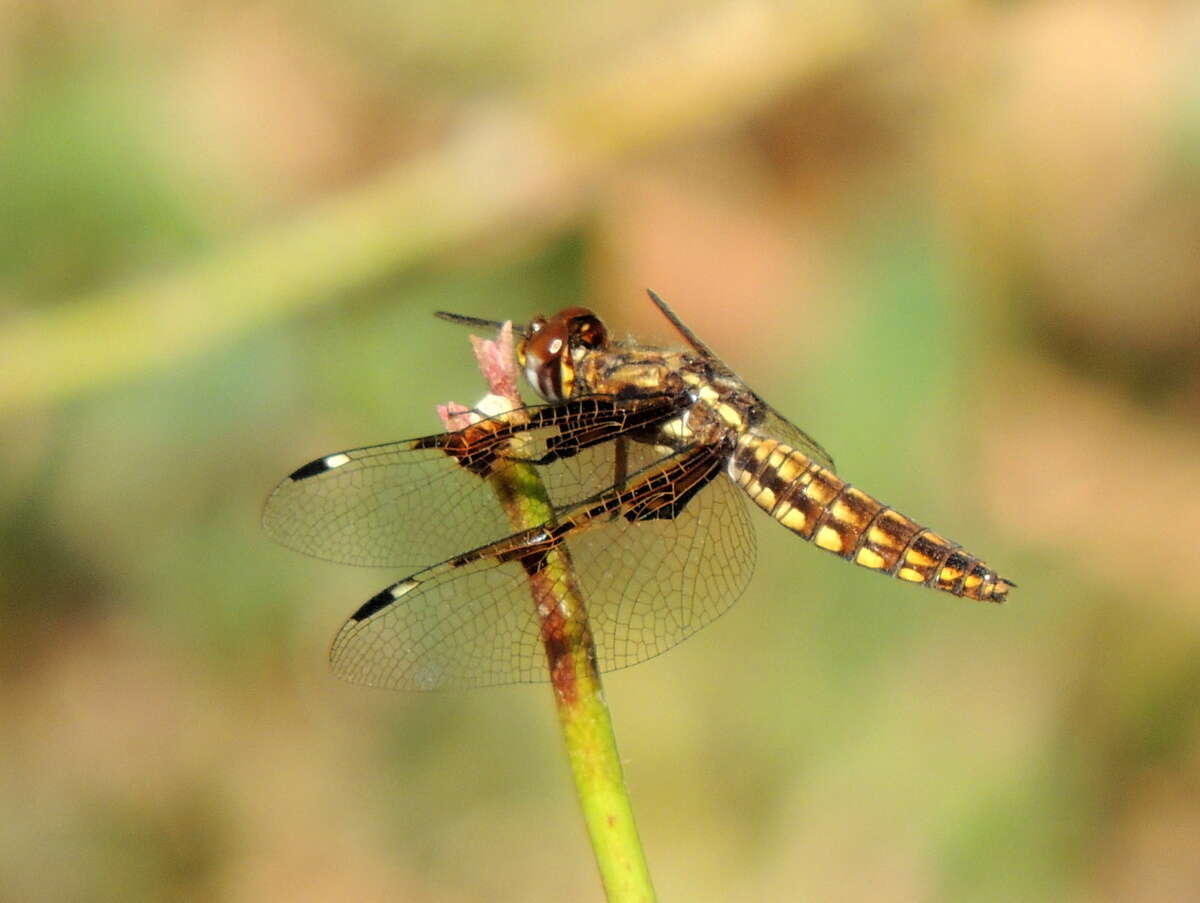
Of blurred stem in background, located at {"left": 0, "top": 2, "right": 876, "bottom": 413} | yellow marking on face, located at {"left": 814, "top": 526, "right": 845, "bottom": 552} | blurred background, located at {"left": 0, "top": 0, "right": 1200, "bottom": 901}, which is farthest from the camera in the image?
blurred background, located at {"left": 0, "top": 0, "right": 1200, "bottom": 901}

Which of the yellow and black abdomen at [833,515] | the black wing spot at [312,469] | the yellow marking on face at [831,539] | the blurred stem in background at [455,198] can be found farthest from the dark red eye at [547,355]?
the blurred stem in background at [455,198]

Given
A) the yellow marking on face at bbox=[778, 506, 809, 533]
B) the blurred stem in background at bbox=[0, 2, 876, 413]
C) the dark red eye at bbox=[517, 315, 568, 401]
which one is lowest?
the yellow marking on face at bbox=[778, 506, 809, 533]

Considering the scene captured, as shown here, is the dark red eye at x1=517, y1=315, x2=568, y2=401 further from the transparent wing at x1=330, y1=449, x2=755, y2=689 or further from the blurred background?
the blurred background

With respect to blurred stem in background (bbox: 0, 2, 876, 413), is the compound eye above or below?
below

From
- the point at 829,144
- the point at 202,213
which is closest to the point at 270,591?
the point at 202,213

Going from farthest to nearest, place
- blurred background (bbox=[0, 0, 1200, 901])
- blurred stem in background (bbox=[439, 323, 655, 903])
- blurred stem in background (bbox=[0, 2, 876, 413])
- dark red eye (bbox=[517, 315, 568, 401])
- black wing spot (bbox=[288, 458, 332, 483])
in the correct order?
blurred background (bbox=[0, 0, 1200, 901])
blurred stem in background (bbox=[0, 2, 876, 413])
dark red eye (bbox=[517, 315, 568, 401])
black wing spot (bbox=[288, 458, 332, 483])
blurred stem in background (bbox=[439, 323, 655, 903])

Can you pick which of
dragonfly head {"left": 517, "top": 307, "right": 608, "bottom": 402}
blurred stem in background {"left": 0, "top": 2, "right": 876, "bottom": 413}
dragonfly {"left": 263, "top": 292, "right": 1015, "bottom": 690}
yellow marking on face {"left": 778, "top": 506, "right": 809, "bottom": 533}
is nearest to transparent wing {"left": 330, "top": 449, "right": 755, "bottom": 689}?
dragonfly {"left": 263, "top": 292, "right": 1015, "bottom": 690}

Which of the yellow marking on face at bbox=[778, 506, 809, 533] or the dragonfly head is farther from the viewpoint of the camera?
the yellow marking on face at bbox=[778, 506, 809, 533]

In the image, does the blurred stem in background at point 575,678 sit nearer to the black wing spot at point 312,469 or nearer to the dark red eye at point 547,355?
the black wing spot at point 312,469

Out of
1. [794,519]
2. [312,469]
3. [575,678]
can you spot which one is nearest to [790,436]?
[794,519]
